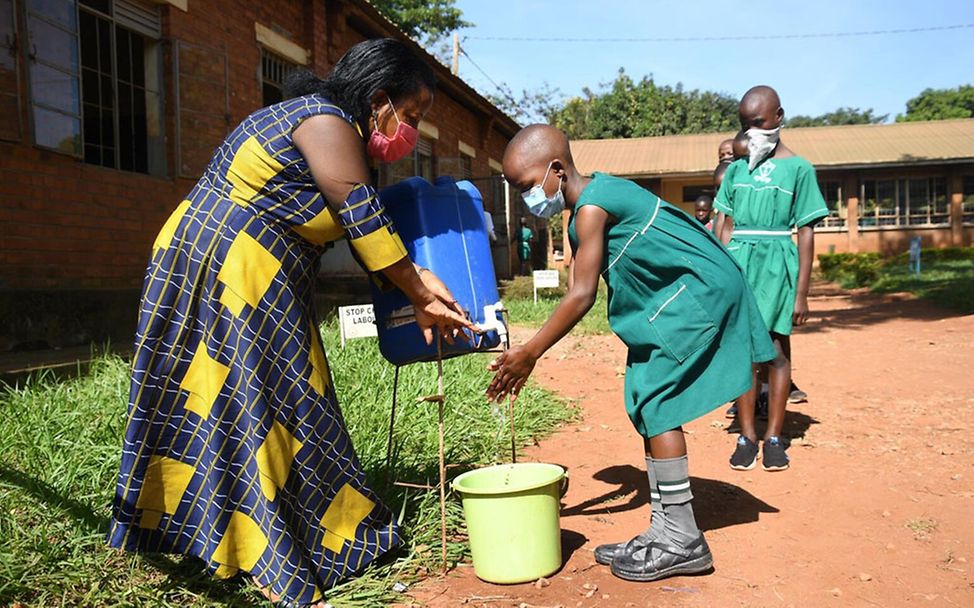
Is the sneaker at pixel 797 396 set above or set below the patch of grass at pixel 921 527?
above

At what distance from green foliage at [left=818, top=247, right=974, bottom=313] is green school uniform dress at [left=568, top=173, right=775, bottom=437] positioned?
10250 mm

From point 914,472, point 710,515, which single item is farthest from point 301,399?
point 914,472

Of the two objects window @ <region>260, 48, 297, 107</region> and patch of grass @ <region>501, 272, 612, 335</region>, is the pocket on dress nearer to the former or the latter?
patch of grass @ <region>501, 272, 612, 335</region>

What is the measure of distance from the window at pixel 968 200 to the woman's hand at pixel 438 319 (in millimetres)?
27702

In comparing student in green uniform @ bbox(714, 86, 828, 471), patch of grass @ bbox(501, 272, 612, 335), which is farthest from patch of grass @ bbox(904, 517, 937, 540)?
patch of grass @ bbox(501, 272, 612, 335)

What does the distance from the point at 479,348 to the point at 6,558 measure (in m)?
1.73

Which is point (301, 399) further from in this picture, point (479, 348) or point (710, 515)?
point (710, 515)

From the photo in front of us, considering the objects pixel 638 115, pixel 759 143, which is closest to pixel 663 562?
pixel 759 143

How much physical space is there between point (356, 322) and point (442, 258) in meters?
3.36

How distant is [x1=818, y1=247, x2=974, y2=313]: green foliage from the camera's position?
12.9 meters

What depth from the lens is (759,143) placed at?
4.44m

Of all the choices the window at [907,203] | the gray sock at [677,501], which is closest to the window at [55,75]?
the gray sock at [677,501]

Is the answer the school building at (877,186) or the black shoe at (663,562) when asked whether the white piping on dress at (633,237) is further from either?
the school building at (877,186)

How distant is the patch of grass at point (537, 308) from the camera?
10234 mm
